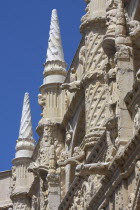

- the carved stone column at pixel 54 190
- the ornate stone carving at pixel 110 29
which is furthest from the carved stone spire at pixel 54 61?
the ornate stone carving at pixel 110 29

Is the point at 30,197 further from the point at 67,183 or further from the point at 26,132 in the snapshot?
the point at 67,183

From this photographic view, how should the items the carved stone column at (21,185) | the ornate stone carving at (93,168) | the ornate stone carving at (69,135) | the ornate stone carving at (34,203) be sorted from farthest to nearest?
the carved stone column at (21,185) < the ornate stone carving at (34,203) < the ornate stone carving at (69,135) < the ornate stone carving at (93,168)

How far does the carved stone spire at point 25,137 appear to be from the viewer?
1540 inches

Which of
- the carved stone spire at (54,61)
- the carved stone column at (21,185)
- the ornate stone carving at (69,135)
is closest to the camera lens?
the ornate stone carving at (69,135)

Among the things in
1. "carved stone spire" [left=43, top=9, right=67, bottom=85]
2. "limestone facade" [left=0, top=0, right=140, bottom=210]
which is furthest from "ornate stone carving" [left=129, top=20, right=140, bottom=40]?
"carved stone spire" [left=43, top=9, right=67, bottom=85]

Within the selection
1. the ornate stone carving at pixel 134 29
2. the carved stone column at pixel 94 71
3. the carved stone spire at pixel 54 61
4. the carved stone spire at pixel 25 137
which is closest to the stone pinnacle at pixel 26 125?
the carved stone spire at pixel 25 137

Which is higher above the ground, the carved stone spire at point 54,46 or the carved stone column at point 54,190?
the carved stone spire at point 54,46

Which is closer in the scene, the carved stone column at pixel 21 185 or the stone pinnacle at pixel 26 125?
the carved stone column at pixel 21 185

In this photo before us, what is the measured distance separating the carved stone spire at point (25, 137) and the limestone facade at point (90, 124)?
0.05 m

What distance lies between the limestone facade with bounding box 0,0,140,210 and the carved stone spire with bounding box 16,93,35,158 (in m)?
0.05

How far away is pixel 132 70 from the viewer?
62.8 feet

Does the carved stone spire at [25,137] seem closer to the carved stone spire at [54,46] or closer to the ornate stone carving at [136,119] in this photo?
the carved stone spire at [54,46]

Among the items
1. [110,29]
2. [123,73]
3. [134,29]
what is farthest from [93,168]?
[110,29]

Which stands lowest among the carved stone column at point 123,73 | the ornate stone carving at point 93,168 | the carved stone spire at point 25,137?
the ornate stone carving at point 93,168
